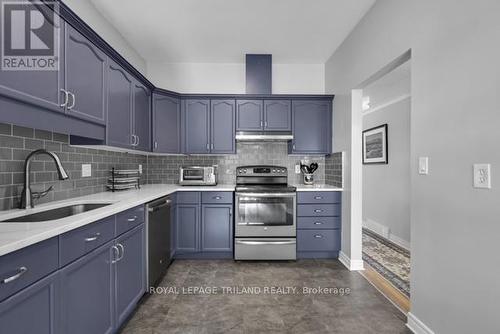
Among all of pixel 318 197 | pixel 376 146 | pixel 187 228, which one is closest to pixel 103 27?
pixel 187 228

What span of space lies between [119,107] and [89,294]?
159cm

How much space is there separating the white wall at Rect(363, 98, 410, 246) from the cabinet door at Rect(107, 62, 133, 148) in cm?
370

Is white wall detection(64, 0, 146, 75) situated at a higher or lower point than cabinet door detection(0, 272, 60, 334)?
higher

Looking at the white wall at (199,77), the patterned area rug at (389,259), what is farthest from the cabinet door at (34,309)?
the white wall at (199,77)

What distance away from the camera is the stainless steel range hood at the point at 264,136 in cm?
329

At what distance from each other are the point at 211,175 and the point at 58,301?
2311mm

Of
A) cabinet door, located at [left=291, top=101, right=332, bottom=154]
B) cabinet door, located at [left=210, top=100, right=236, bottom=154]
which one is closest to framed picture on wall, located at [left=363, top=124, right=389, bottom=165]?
cabinet door, located at [left=291, top=101, right=332, bottom=154]

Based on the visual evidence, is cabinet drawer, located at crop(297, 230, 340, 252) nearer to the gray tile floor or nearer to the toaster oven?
the gray tile floor

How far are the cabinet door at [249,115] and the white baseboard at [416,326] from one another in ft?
8.28

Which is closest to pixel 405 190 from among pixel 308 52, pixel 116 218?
pixel 308 52

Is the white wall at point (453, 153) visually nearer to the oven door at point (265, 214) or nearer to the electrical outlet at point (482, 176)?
the electrical outlet at point (482, 176)

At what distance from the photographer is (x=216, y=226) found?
308 centimetres

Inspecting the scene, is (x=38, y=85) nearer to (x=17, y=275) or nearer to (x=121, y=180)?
(x=17, y=275)

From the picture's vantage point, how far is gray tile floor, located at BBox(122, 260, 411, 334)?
1813 millimetres
